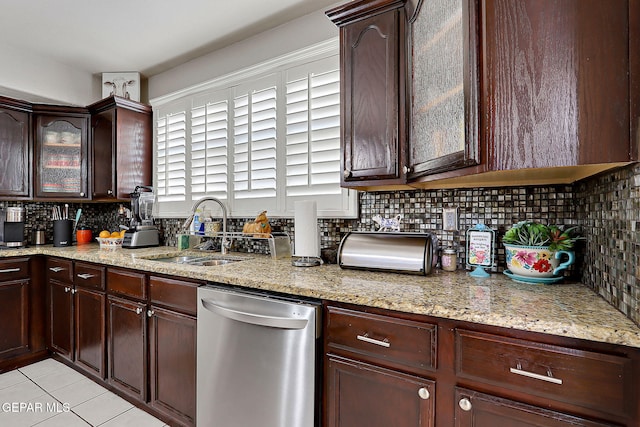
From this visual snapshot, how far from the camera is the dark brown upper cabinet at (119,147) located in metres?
3.03

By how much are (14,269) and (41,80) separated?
1742mm

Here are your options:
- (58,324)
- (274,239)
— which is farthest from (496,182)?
(58,324)

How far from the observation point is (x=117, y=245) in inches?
114

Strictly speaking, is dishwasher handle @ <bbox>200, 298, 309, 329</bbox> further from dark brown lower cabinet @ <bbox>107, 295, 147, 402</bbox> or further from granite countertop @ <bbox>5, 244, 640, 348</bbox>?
dark brown lower cabinet @ <bbox>107, 295, 147, 402</bbox>

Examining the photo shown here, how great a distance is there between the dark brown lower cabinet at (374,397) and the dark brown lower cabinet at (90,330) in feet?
5.90

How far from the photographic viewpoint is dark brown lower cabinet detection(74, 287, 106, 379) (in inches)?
89.9

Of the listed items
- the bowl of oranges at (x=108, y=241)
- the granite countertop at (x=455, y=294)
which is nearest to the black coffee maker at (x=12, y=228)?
the bowl of oranges at (x=108, y=241)

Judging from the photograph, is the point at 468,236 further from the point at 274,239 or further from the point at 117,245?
the point at 117,245

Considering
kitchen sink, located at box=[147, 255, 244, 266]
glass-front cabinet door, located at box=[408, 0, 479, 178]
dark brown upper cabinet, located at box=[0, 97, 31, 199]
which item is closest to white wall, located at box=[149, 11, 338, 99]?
glass-front cabinet door, located at box=[408, 0, 479, 178]

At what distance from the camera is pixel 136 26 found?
2547 mm

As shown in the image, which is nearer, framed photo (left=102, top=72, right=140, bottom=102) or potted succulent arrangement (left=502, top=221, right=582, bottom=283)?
potted succulent arrangement (left=502, top=221, right=582, bottom=283)

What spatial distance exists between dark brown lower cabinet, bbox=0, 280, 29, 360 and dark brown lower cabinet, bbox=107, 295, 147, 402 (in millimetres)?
1050

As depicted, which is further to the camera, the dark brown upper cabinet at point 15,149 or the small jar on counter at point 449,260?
the dark brown upper cabinet at point 15,149

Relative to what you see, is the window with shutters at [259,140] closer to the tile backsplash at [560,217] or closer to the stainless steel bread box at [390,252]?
the tile backsplash at [560,217]
